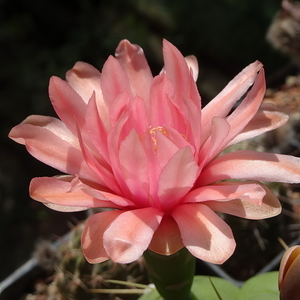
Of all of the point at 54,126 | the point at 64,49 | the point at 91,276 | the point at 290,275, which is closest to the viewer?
the point at 290,275

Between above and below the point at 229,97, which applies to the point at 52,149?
below

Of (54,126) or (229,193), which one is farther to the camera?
(54,126)

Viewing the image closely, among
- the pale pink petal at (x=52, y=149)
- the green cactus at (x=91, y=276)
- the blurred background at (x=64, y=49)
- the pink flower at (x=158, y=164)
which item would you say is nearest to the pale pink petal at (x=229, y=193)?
the pink flower at (x=158, y=164)

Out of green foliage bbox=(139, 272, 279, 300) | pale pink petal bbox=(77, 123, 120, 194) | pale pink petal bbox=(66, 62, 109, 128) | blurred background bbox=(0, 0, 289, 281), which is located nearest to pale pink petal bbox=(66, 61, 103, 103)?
pale pink petal bbox=(66, 62, 109, 128)

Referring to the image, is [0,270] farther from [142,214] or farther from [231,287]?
[142,214]

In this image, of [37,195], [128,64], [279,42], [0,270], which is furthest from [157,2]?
[37,195]

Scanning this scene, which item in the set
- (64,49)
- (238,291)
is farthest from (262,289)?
(64,49)

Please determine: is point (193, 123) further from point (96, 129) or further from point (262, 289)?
point (262, 289)

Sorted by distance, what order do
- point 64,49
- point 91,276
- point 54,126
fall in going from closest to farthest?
point 54,126, point 91,276, point 64,49
